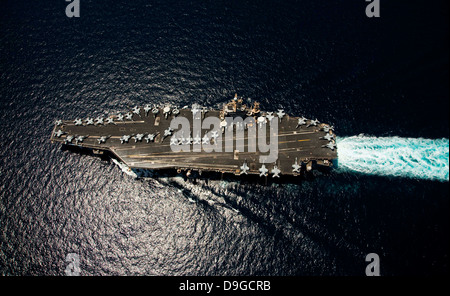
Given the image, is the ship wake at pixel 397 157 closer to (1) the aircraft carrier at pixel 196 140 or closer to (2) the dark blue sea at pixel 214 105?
(2) the dark blue sea at pixel 214 105

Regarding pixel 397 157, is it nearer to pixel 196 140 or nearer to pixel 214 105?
pixel 214 105

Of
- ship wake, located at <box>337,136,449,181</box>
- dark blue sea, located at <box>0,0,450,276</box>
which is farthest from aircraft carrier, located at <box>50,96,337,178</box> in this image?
ship wake, located at <box>337,136,449,181</box>

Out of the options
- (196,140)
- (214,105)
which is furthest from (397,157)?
(196,140)

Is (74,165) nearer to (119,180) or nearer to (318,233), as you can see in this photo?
(119,180)

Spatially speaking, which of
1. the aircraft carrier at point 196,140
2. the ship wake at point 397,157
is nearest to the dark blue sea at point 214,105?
the ship wake at point 397,157

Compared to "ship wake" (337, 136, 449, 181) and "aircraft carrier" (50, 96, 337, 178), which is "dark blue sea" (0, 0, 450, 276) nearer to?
"ship wake" (337, 136, 449, 181)
